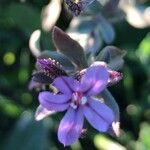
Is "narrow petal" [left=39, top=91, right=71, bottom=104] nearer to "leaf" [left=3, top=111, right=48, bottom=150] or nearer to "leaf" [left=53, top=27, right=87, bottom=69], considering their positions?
"leaf" [left=53, top=27, right=87, bottom=69]

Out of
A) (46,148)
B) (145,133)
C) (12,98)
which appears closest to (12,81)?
(12,98)

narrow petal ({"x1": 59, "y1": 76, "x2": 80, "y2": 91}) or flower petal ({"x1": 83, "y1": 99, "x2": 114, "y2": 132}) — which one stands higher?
narrow petal ({"x1": 59, "y1": 76, "x2": 80, "y2": 91})

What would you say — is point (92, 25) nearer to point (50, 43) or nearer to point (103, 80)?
point (50, 43)

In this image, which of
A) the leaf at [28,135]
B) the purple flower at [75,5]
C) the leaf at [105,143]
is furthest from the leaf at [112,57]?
the leaf at [105,143]

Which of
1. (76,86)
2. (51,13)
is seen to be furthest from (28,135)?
(76,86)

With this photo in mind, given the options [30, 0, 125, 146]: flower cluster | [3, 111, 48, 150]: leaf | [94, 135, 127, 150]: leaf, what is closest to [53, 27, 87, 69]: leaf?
[30, 0, 125, 146]: flower cluster
